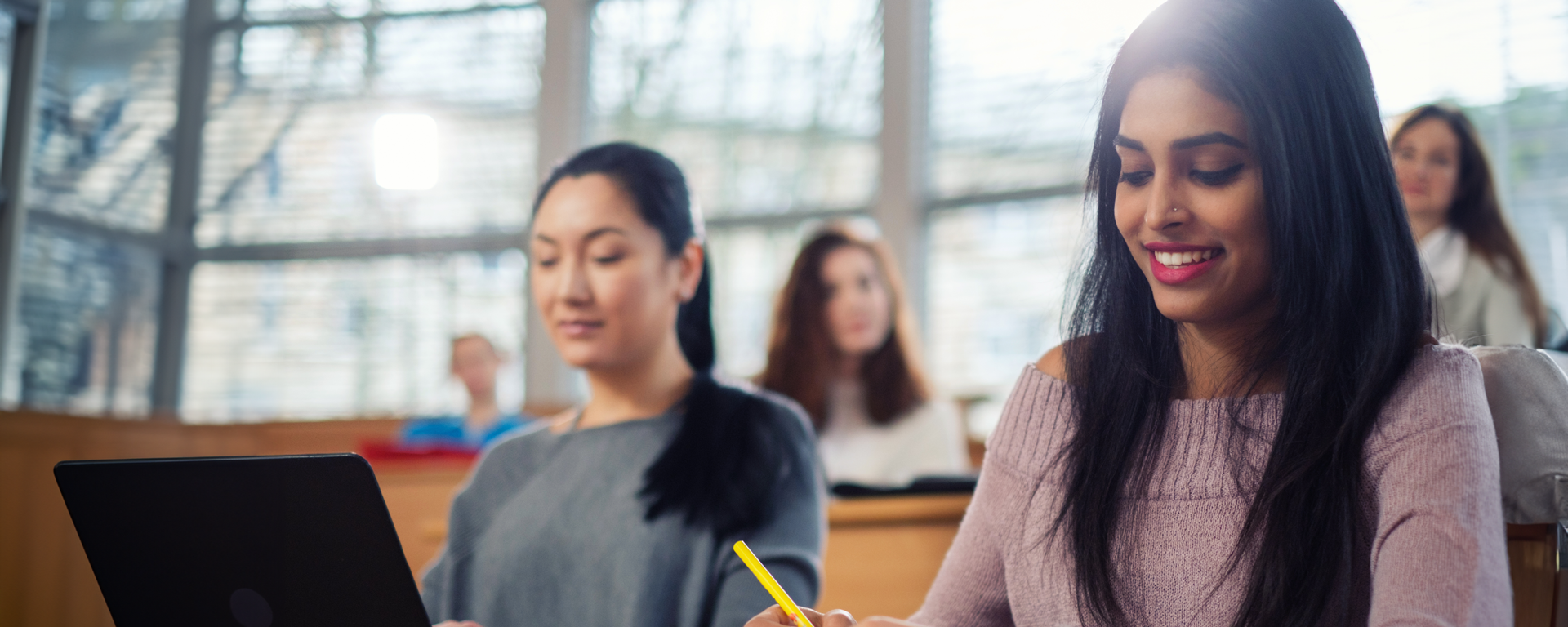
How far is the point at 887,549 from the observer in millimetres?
2189

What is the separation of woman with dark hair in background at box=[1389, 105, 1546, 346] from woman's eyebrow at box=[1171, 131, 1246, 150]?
1941mm

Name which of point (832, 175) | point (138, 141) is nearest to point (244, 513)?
point (832, 175)

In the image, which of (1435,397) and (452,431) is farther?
(452,431)

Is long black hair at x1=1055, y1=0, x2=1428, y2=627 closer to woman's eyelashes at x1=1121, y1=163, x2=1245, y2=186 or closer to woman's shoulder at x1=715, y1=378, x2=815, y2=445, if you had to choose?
woman's eyelashes at x1=1121, y1=163, x2=1245, y2=186

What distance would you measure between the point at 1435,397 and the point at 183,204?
6.07 meters

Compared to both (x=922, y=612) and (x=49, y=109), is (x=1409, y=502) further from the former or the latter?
(x=49, y=109)

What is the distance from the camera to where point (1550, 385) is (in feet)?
2.88

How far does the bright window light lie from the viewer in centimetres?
562

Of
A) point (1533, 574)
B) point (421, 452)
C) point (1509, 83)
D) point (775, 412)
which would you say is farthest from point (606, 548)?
point (1509, 83)

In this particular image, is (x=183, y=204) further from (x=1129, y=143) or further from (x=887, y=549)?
(x=1129, y=143)

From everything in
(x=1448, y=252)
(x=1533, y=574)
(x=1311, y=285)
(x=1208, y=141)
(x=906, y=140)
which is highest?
(x=906, y=140)

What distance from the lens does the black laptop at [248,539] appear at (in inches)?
31.3

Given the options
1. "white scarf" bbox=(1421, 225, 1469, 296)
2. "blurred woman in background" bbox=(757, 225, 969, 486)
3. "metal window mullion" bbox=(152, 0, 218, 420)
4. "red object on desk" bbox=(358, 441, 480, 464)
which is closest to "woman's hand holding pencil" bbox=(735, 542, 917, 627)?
"blurred woman in background" bbox=(757, 225, 969, 486)

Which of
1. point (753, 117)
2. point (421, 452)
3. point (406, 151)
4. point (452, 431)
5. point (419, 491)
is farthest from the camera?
point (406, 151)
